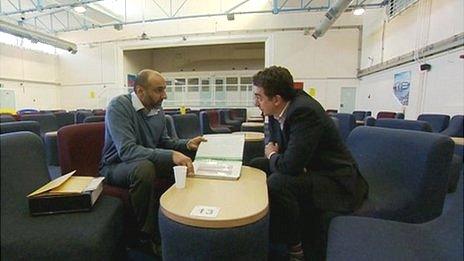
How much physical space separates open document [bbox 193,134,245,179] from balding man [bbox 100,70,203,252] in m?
0.09

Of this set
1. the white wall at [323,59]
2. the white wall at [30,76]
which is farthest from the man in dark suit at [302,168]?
the white wall at [30,76]

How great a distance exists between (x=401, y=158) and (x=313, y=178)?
17.1 inches

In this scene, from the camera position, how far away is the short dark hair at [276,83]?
148 cm

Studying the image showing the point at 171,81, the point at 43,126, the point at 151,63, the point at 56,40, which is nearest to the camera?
the point at 43,126

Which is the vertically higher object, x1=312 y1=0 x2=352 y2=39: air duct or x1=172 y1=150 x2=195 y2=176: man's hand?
x1=312 y1=0 x2=352 y2=39: air duct

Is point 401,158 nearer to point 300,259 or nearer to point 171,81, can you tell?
point 300,259

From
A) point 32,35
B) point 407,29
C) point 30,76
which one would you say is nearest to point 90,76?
point 30,76

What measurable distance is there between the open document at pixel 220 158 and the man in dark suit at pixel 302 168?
21cm

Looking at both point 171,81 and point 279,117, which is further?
point 171,81

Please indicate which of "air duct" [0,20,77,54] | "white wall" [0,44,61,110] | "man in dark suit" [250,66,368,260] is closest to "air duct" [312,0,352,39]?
"man in dark suit" [250,66,368,260]

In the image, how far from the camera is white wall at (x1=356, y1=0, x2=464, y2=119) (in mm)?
4055

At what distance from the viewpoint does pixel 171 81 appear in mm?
10305

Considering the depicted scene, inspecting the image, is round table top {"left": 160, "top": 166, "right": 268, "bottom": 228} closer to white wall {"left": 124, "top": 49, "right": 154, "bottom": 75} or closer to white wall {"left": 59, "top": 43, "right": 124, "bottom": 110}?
white wall {"left": 59, "top": 43, "right": 124, "bottom": 110}

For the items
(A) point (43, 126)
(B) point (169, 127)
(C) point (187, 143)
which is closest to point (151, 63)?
(A) point (43, 126)
